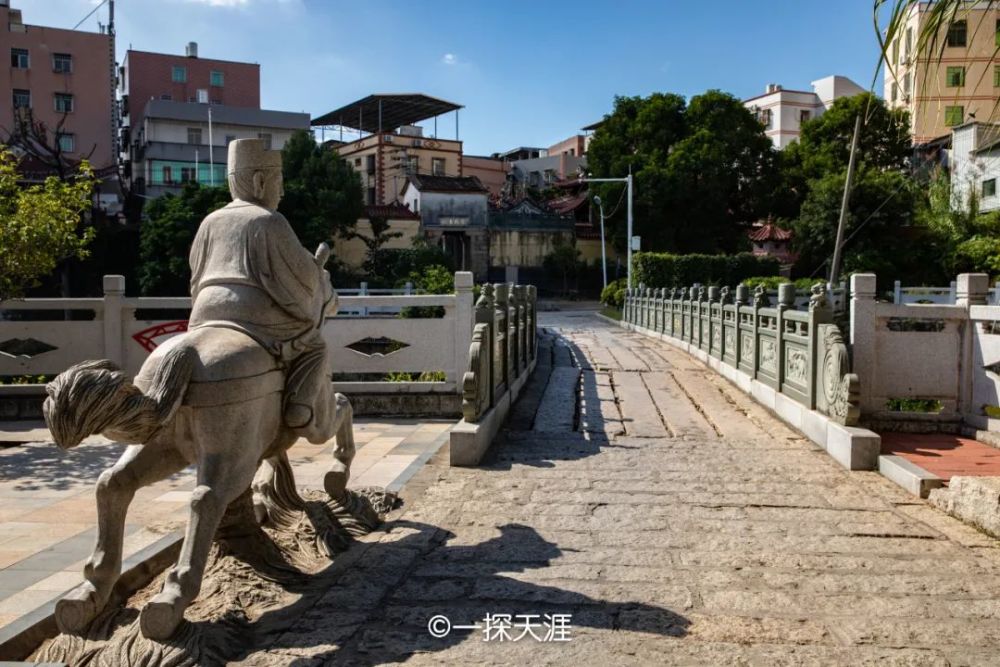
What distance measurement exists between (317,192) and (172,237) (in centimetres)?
622

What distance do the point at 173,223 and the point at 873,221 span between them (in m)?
26.5

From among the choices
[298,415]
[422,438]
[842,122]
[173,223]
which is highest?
[842,122]

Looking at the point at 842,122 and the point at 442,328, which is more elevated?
the point at 842,122

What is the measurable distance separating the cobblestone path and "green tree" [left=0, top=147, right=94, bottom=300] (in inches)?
200

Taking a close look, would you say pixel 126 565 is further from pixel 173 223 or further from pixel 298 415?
pixel 173 223

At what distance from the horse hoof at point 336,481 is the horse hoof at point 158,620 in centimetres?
185

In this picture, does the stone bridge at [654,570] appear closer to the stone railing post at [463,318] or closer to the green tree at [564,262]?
the stone railing post at [463,318]

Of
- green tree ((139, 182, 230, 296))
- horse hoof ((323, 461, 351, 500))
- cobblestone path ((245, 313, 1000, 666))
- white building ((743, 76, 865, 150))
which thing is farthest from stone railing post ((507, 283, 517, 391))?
white building ((743, 76, 865, 150))

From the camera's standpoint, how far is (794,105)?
5225 centimetres

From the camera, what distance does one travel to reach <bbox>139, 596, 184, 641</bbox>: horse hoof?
306 centimetres

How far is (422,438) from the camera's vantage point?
8289 mm

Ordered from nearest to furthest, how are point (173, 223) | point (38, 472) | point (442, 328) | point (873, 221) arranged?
1. point (38, 472)
2. point (442, 328)
3. point (173, 223)
4. point (873, 221)

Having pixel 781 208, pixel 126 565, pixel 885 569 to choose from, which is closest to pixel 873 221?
pixel 781 208

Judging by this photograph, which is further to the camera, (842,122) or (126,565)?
(842,122)
